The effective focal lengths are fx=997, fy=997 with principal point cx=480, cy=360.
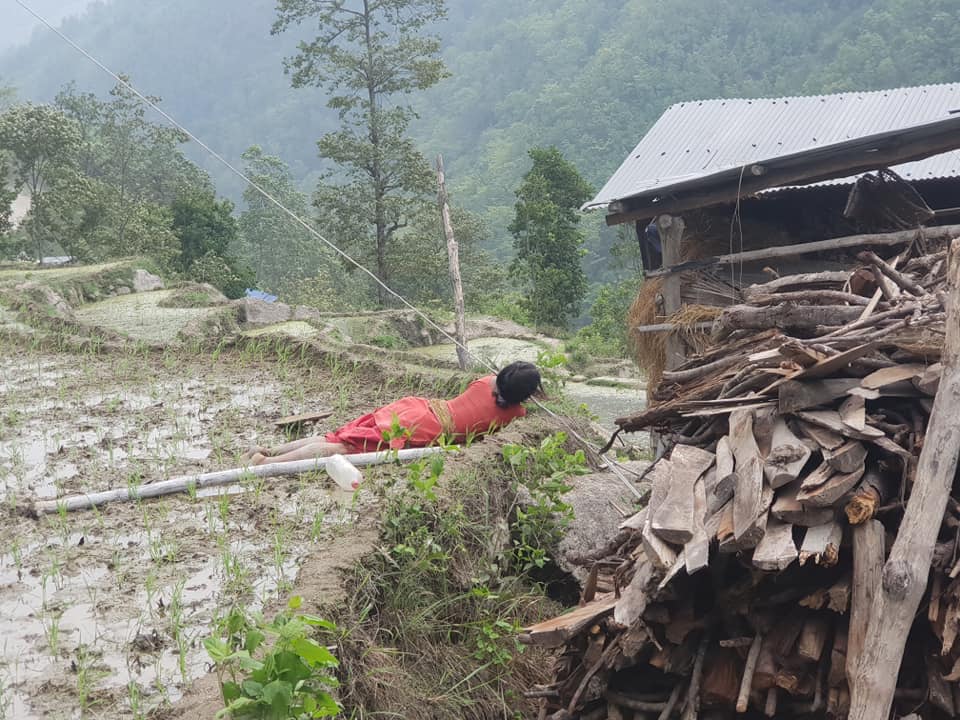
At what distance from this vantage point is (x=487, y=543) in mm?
5297

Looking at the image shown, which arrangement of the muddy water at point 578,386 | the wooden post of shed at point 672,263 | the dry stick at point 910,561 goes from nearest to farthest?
the dry stick at point 910,561, the wooden post of shed at point 672,263, the muddy water at point 578,386

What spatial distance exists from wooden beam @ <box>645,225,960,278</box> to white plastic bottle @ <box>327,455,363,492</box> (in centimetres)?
343

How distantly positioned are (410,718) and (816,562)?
2045 mm

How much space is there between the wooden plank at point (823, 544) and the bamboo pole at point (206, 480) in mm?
2815

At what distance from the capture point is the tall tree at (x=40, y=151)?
1841 cm

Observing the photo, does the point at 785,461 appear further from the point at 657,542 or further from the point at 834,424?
the point at 657,542

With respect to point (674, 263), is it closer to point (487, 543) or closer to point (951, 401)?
point (487, 543)

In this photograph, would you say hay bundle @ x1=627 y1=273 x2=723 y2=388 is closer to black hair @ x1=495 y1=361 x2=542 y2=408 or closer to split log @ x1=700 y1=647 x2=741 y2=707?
black hair @ x1=495 y1=361 x2=542 y2=408

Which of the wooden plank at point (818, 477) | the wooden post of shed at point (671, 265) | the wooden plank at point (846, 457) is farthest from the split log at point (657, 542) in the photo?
the wooden post of shed at point (671, 265)

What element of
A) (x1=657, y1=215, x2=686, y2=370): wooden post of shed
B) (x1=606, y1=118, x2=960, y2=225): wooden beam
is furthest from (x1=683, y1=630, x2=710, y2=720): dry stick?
(x1=657, y1=215, x2=686, y2=370): wooden post of shed

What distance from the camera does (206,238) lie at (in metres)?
22.0

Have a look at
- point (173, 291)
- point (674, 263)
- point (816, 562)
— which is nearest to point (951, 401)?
point (816, 562)

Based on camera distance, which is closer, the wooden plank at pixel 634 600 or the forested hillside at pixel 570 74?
the wooden plank at pixel 634 600

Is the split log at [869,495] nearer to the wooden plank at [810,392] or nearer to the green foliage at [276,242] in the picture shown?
the wooden plank at [810,392]
